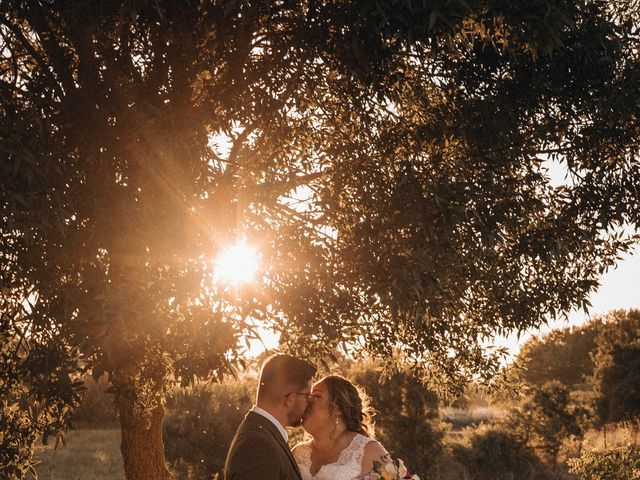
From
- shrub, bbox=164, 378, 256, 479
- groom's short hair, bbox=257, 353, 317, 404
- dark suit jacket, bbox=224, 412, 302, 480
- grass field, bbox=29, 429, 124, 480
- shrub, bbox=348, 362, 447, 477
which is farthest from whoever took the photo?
grass field, bbox=29, 429, 124, 480

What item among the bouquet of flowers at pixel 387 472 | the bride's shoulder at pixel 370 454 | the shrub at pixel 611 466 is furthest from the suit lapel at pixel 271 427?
the shrub at pixel 611 466

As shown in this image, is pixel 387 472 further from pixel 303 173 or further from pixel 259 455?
pixel 303 173

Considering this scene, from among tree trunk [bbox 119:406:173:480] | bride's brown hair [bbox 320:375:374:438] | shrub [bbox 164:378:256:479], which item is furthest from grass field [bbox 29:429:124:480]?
bride's brown hair [bbox 320:375:374:438]

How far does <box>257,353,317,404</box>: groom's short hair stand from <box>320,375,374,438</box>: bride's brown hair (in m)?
1.78

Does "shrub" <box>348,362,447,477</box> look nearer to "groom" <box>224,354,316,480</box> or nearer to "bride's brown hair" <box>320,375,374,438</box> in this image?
"bride's brown hair" <box>320,375,374,438</box>

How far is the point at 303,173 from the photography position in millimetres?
8727

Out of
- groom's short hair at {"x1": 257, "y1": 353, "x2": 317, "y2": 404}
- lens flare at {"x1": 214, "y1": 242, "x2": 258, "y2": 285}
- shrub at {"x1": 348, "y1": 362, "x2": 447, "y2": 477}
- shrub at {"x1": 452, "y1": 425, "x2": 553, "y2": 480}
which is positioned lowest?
shrub at {"x1": 452, "y1": 425, "x2": 553, "y2": 480}

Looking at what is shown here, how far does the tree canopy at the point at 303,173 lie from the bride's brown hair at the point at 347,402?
62 cm

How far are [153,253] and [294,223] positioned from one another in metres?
2.46

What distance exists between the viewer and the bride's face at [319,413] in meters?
6.88

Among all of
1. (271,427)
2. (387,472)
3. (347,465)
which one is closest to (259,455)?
(271,427)

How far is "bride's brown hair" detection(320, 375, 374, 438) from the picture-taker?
691 centimetres

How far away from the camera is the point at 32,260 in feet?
20.6

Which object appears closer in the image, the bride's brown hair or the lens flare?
the lens flare
